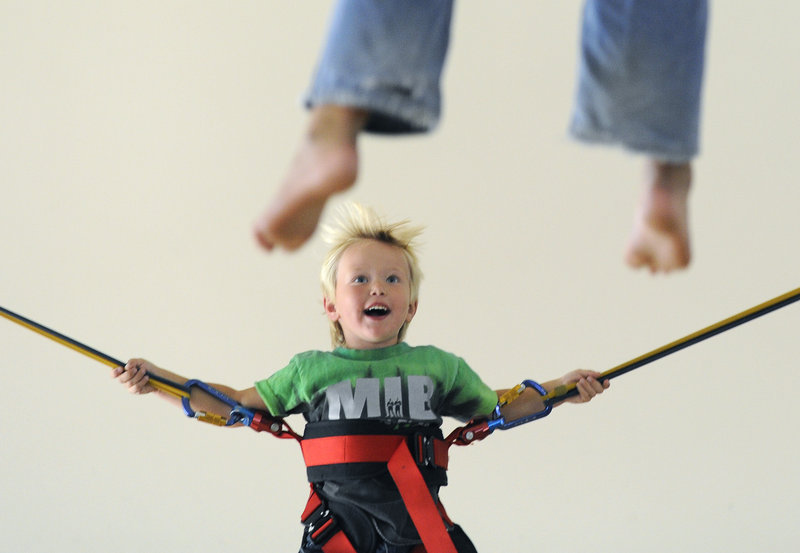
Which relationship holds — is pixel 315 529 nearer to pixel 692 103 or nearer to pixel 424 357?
pixel 424 357

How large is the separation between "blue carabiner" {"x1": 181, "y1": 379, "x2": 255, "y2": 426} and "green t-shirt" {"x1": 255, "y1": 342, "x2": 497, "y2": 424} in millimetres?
37

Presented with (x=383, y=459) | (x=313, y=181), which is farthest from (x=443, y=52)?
(x=383, y=459)

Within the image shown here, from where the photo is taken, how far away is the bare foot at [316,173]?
71 centimetres

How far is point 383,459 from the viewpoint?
1.60 m

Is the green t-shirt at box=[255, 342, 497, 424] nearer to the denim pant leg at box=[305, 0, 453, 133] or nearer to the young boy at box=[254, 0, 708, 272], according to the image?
the young boy at box=[254, 0, 708, 272]

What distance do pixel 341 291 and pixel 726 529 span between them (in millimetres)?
1393

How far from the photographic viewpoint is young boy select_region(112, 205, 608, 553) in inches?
63.0

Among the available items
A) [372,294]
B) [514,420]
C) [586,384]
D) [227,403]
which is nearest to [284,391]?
[227,403]

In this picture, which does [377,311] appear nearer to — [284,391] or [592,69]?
[284,391]

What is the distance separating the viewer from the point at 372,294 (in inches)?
65.7

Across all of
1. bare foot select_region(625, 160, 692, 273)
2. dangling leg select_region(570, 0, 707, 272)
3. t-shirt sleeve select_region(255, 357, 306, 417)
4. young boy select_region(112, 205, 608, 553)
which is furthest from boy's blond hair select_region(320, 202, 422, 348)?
dangling leg select_region(570, 0, 707, 272)

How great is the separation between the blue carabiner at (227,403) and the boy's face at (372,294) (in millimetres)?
193

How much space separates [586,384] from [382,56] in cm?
113

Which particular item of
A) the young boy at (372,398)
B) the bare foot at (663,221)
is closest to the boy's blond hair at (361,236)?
the young boy at (372,398)
